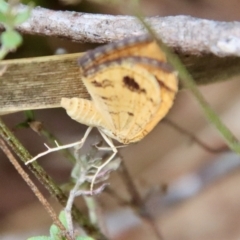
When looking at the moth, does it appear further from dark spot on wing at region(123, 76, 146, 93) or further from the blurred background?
the blurred background

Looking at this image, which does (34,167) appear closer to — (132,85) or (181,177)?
(132,85)

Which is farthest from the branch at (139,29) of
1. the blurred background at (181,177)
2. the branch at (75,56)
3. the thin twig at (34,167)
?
the blurred background at (181,177)

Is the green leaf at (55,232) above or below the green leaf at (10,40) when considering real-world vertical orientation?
below

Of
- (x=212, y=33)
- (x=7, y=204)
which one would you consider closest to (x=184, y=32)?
(x=212, y=33)

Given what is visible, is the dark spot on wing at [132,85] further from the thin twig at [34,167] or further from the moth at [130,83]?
the thin twig at [34,167]

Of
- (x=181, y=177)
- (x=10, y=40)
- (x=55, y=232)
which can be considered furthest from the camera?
(x=181, y=177)

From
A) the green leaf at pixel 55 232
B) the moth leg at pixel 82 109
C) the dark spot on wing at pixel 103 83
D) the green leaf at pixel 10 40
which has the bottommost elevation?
the green leaf at pixel 55 232

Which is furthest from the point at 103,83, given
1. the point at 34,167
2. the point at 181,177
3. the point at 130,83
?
the point at 181,177
